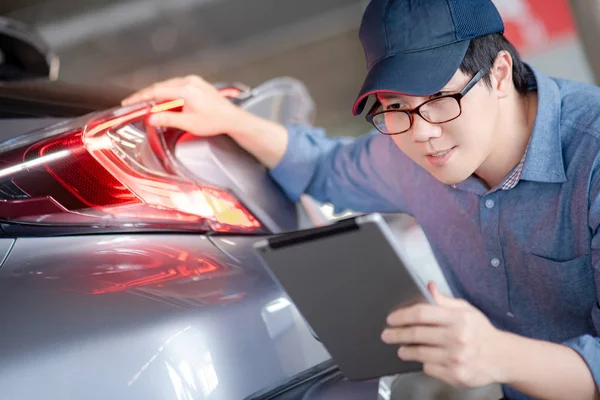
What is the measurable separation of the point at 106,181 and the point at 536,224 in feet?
2.57

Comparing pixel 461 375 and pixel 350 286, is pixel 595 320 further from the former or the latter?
pixel 350 286

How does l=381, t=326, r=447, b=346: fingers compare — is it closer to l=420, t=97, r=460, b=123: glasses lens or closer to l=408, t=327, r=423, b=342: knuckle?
l=408, t=327, r=423, b=342: knuckle

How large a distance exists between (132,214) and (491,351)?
606mm

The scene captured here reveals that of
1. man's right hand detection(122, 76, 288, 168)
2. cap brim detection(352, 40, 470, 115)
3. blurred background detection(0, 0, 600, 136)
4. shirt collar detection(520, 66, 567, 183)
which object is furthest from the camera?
blurred background detection(0, 0, 600, 136)

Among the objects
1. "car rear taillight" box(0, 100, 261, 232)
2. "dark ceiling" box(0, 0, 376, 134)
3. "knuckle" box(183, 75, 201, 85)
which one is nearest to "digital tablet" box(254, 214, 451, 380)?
"car rear taillight" box(0, 100, 261, 232)

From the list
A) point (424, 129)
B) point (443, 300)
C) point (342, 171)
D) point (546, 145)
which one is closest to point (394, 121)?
point (424, 129)

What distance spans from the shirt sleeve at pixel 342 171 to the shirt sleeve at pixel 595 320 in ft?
1.73

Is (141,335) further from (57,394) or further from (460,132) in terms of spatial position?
(460,132)

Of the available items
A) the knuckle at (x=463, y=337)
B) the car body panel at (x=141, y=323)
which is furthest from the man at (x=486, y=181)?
the car body panel at (x=141, y=323)

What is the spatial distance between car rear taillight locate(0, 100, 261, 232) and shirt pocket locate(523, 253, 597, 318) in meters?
0.58

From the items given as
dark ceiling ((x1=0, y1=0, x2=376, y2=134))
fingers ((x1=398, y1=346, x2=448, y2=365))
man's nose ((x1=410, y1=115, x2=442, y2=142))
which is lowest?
fingers ((x1=398, y1=346, x2=448, y2=365))

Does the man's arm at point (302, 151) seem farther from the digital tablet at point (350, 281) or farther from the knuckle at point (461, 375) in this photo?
the knuckle at point (461, 375)

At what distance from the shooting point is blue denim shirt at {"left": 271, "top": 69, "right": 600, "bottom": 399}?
43.2 inches

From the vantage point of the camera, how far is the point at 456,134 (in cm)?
107
